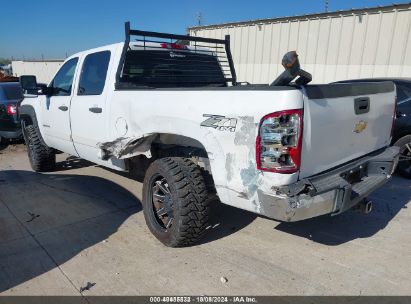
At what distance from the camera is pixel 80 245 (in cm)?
364

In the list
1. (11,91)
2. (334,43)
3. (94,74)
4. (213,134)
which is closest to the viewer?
(213,134)

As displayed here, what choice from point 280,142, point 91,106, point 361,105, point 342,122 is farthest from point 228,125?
point 91,106

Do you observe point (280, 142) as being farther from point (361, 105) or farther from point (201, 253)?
point (201, 253)

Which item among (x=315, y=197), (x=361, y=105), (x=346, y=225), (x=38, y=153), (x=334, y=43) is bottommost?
(x=346, y=225)

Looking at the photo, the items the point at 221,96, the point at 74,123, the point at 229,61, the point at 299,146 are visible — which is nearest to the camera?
the point at 299,146

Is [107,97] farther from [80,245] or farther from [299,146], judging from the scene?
[299,146]

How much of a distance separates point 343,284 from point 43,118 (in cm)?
495

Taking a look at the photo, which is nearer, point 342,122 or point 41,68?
point 342,122

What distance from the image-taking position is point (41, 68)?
79.0ft

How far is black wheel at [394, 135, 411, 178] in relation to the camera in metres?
5.64

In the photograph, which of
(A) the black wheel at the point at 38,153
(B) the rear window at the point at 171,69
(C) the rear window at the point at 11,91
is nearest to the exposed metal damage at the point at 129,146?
(B) the rear window at the point at 171,69

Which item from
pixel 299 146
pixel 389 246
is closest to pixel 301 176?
pixel 299 146

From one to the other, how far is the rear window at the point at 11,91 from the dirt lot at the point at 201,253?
14.7 feet

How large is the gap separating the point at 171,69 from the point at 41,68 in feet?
74.1
